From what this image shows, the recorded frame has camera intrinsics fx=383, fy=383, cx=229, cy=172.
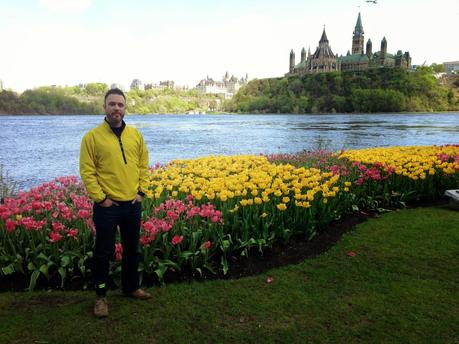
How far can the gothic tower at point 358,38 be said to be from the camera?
14438cm

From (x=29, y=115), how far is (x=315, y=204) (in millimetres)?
109402

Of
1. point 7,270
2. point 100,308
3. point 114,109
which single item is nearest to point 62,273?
point 7,270

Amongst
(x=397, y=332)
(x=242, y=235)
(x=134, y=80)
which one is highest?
(x=134, y=80)

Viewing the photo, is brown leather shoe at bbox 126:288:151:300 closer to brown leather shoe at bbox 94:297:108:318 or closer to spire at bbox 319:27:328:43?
brown leather shoe at bbox 94:297:108:318

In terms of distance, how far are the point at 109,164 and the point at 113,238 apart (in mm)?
654

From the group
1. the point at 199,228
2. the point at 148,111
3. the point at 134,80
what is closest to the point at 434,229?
the point at 199,228

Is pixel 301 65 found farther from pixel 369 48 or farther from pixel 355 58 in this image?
pixel 369 48

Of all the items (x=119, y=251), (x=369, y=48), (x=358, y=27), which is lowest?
(x=119, y=251)

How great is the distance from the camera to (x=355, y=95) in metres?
93.8

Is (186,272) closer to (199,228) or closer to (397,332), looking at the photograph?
(199,228)

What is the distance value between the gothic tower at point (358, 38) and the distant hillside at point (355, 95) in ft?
108

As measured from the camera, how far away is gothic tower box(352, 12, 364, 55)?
144375 millimetres

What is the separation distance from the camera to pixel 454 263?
4.75m

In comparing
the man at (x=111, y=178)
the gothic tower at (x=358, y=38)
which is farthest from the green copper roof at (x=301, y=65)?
the man at (x=111, y=178)
